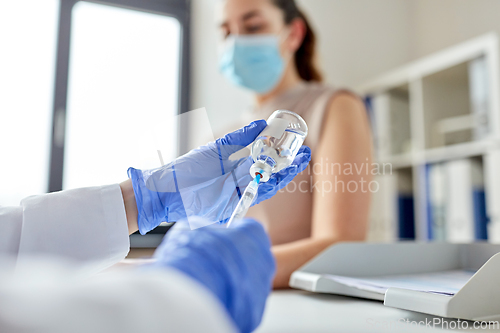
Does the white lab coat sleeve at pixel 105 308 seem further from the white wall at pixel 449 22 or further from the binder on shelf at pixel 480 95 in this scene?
the white wall at pixel 449 22

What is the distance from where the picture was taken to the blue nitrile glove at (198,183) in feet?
1.46

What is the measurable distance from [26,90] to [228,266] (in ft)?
5.90

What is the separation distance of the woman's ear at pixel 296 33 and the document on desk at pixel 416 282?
914 millimetres

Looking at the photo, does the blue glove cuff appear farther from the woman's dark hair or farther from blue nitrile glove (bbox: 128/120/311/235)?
the woman's dark hair

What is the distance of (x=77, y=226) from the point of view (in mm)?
397

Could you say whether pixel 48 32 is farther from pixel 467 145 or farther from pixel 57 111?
pixel 467 145

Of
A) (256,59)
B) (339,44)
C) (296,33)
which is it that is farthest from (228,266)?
(339,44)

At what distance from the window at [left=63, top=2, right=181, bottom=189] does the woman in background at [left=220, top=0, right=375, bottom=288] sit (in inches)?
21.2

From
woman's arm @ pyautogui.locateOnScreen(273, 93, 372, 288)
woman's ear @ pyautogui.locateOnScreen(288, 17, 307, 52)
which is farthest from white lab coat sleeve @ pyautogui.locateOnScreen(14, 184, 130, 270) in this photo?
woman's ear @ pyautogui.locateOnScreen(288, 17, 307, 52)

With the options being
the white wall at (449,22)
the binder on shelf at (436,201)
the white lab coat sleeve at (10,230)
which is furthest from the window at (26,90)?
the white wall at (449,22)

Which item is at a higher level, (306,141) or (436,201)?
(306,141)

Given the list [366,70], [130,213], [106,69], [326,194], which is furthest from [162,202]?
[366,70]

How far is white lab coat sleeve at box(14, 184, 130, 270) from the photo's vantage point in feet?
1.25

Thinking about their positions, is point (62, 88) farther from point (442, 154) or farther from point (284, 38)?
point (442, 154)
